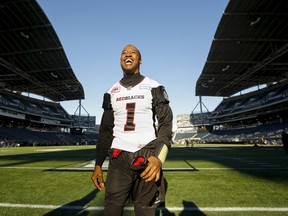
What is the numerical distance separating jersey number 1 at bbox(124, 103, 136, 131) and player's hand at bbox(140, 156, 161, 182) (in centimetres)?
49

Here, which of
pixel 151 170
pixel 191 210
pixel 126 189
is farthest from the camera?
pixel 191 210

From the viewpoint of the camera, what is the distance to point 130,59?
2412 mm

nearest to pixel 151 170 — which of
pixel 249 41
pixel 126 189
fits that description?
pixel 126 189

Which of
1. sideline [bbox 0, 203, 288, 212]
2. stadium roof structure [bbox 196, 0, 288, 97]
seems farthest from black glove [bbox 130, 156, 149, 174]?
stadium roof structure [bbox 196, 0, 288, 97]

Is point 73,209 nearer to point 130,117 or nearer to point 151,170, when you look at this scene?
point 130,117

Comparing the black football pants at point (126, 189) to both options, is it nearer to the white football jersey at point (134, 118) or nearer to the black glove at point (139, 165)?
the white football jersey at point (134, 118)

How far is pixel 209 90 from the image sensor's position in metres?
64.4

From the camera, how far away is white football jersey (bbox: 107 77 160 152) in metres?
2.17

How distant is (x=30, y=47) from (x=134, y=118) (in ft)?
115

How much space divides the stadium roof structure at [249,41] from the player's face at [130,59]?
26.0 meters

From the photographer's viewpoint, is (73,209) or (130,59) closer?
(130,59)

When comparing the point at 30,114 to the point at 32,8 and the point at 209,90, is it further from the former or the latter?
the point at 209,90

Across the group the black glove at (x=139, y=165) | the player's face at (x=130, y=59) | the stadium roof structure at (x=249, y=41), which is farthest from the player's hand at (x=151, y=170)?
the stadium roof structure at (x=249, y=41)

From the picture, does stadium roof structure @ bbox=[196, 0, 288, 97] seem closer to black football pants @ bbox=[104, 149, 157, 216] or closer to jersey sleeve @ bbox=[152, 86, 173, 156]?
jersey sleeve @ bbox=[152, 86, 173, 156]
